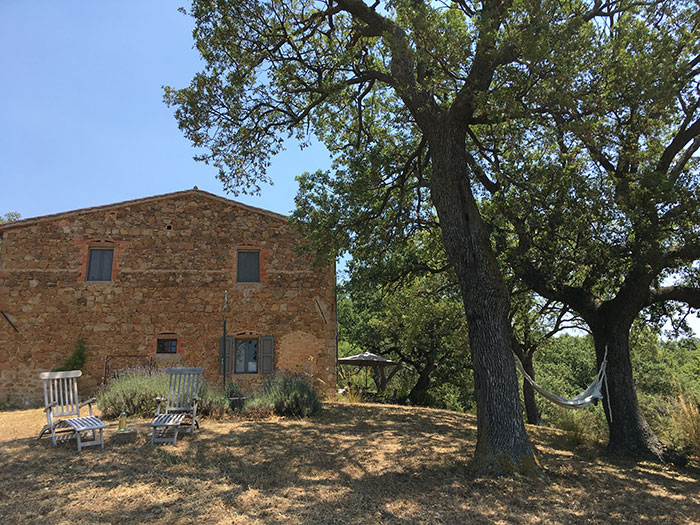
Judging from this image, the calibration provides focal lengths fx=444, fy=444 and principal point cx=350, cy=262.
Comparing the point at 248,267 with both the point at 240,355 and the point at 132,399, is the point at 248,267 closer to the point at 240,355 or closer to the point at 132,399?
the point at 240,355

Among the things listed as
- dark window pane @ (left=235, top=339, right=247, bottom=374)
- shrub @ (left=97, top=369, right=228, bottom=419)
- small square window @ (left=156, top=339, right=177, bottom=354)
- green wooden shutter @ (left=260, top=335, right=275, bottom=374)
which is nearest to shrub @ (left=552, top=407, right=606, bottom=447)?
shrub @ (left=97, top=369, right=228, bottom=419)

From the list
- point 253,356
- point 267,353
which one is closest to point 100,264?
point 253,356

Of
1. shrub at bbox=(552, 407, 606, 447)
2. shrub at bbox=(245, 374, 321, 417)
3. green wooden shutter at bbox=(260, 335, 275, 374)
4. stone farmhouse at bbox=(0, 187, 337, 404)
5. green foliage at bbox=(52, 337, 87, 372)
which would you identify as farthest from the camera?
green wooden shutter at bbox=(260, 335, 275, 374)

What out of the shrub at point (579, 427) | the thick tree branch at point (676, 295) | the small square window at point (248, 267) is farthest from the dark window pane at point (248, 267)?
the thick tree branch at point (676, 295)

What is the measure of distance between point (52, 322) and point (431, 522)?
11.6 m

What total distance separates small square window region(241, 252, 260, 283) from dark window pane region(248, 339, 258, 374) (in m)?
1.74

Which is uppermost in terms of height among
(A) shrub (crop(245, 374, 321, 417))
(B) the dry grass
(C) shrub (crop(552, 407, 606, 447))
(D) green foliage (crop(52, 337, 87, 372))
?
(D) green foliage (crop(52, 337, 87, 372))

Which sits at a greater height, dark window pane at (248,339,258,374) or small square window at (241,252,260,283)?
small square window at (241,252,260,283)

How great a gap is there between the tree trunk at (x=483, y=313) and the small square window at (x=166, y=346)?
28.7 ft

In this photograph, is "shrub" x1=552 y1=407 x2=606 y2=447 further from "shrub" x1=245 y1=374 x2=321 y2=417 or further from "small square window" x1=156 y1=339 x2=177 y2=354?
"small square window" x1=156 y1=339 x2=177 y2=354

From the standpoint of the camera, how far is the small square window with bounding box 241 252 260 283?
12.7 meters

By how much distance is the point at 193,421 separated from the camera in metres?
6.70

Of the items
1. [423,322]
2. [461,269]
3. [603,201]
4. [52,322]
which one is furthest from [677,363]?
[52,322]

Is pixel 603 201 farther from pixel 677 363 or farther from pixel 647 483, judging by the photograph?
pixel 677 363
